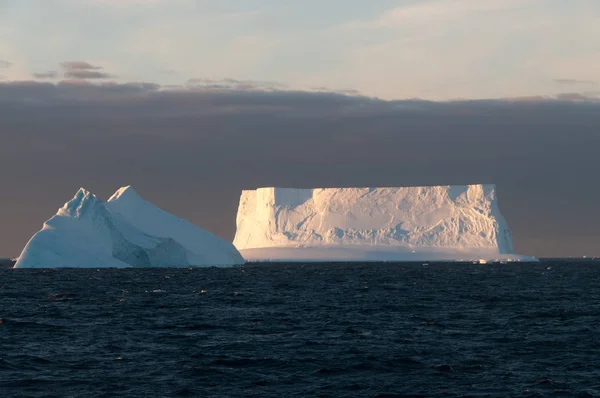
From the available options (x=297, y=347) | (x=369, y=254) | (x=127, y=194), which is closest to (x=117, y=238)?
(x=127, y=194)

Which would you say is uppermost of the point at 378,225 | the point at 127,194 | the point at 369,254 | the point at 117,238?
the point at 127,194

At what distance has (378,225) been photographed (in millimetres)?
134000

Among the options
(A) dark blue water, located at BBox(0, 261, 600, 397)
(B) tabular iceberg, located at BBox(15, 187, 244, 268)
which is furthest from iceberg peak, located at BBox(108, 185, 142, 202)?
(A) dark blue water, located at BBox(0, 261, 600, 397)

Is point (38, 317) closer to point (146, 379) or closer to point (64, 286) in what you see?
point (146, 379)

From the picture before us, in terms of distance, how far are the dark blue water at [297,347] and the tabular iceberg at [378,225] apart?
85.0 metres

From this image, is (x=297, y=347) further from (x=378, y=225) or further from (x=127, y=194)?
(x=378, y=225)

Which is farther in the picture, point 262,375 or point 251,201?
point 251,201

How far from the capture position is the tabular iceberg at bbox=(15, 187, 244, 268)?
7644cm

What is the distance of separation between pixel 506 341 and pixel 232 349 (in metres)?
8.62

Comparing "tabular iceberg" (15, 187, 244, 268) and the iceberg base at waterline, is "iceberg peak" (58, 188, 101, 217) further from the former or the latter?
the iceberg base at waterline

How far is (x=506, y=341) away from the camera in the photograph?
26.6m

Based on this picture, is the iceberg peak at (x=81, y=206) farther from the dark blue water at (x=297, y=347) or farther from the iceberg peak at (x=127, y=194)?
the dark blue water at (x=297, y=347)

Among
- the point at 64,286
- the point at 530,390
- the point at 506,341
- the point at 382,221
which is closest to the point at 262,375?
the point at 530,390

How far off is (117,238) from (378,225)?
6208cm
